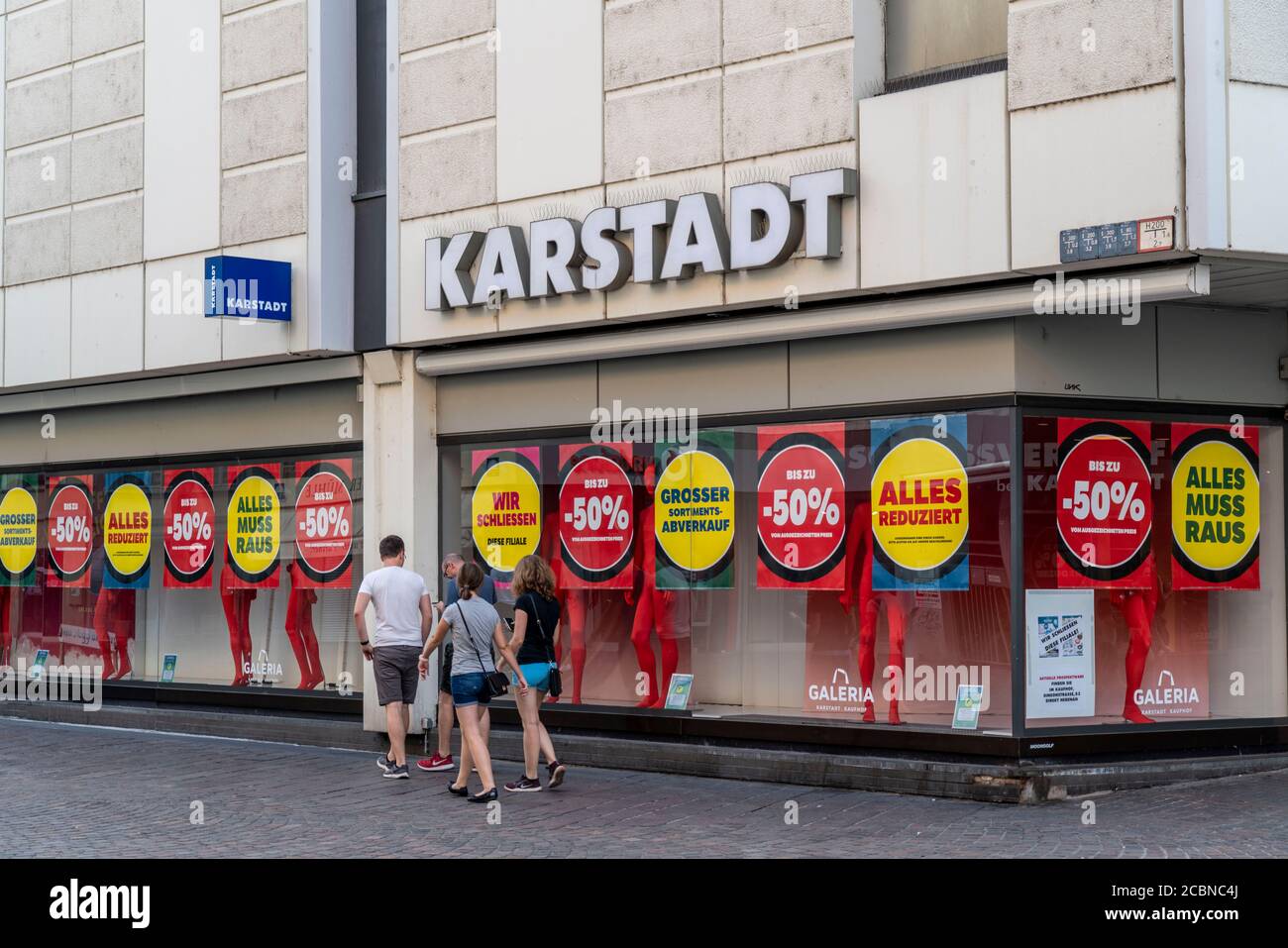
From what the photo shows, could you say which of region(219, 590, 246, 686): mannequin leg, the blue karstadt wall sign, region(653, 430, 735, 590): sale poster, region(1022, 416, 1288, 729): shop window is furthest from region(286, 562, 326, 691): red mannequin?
region(1022, 416, 1288, 729): shop window

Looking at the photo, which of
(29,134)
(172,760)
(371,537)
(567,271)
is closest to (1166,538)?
(567,271)

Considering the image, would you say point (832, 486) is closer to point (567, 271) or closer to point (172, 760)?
point (567, 271)

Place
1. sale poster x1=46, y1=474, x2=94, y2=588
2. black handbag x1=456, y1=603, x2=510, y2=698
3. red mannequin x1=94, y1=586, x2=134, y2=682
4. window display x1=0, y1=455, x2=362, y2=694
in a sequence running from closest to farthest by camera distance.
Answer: black handbag x1=456, y1=603, x2=510, y2=698
window display x1=0, y1=455, x2=362, y2=694
red mannequin x1=94, y1=586, x2=134, y2=682
sale poster x1=46, y1=474, x2=94, y2=588

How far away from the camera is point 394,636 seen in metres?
13.6

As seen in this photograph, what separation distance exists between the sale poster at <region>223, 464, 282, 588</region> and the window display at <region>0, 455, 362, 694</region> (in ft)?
0.05

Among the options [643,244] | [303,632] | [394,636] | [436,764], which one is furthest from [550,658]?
[303,632]

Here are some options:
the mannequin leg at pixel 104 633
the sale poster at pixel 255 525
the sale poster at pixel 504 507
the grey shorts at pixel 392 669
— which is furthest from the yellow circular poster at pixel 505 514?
the mannequin leg at pixel 104 633

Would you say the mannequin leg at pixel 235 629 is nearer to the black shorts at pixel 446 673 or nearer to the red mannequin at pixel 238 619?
the red mannequin at pixel 238 619

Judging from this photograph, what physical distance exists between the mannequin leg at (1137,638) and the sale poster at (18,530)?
13719mm

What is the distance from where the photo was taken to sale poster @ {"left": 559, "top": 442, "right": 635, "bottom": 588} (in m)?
14.9

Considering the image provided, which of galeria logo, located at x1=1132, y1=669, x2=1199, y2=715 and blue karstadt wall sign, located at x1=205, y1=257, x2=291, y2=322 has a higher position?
blue karstadt wall sign, located at x1=205, y1=257, x2=291, y2=322

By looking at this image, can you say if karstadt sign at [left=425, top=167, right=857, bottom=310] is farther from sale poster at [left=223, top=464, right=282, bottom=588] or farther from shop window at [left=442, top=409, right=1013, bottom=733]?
sale poster at [left=223, top=464, right=282, bottom=588]

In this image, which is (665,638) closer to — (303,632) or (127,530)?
(303,632)

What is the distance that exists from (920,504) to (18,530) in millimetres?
12865
